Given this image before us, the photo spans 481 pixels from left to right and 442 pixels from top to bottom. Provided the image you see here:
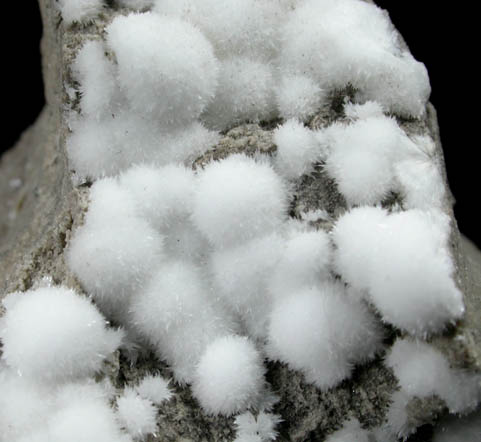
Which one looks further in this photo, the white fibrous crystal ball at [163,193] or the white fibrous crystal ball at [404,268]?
the white fibrous crystal ball at [163,193]

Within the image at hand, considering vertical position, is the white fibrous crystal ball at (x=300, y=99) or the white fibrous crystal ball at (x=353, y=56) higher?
the white fibrous crystal ball at (x=353, y=56)

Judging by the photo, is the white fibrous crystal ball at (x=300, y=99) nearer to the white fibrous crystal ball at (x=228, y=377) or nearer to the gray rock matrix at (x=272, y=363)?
the gray rock matrix at (x=272, y=363)

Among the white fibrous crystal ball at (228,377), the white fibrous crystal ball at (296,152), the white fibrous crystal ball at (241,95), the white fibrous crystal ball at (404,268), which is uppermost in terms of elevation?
the white fibrous crystal ball at (241,95)

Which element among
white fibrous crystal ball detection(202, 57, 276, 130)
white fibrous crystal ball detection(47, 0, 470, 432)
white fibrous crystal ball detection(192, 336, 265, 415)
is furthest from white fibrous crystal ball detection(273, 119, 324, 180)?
white fibrous crystal ball detection(192, 336, 265, 415)

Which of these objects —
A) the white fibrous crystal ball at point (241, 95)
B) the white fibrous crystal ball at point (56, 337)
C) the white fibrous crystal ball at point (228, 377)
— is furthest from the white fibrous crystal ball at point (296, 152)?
the white fibrous crystal ball at point (56, 337)

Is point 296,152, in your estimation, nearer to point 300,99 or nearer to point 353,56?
point 300,99

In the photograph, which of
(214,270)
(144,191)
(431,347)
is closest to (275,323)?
(214,270)

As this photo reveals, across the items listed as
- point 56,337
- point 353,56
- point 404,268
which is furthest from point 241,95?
point 56,337
